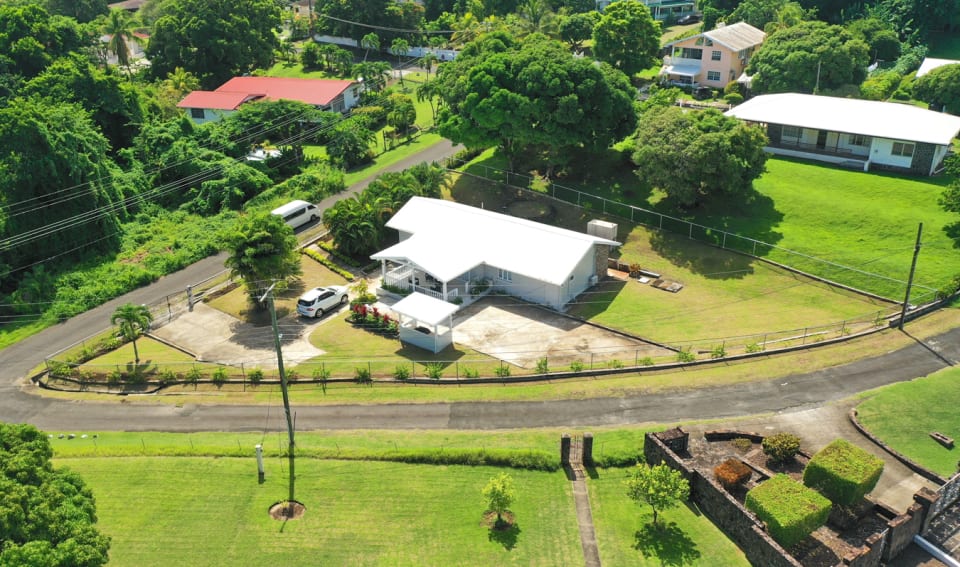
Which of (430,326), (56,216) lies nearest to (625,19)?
(430,326)

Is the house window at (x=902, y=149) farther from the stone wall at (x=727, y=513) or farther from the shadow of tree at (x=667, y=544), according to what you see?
the shadow of tree at (x=667, y=544)

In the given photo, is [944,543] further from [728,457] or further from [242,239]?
[242,239]

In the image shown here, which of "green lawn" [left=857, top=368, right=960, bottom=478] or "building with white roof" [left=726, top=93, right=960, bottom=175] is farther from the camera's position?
"building with white roof" [left=726, top=93, right=960, bottom=175]

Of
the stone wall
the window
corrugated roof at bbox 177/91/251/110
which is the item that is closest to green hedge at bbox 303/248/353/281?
the stone wall

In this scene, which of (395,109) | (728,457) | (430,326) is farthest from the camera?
(395,109)

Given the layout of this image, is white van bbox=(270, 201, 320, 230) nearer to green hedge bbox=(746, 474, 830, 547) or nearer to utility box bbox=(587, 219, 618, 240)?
utility box bbox=(587, 219, 618, 240)

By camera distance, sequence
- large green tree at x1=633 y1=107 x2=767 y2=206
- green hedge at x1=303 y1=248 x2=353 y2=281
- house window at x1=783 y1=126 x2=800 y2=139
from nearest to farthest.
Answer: large green tree at x1=633 y1=107 x2=767 y2=206, green hedge at x1=303 y1=248 x2=353 y2=281, house window at x1=783 y1=126 x2=800 y2=139
